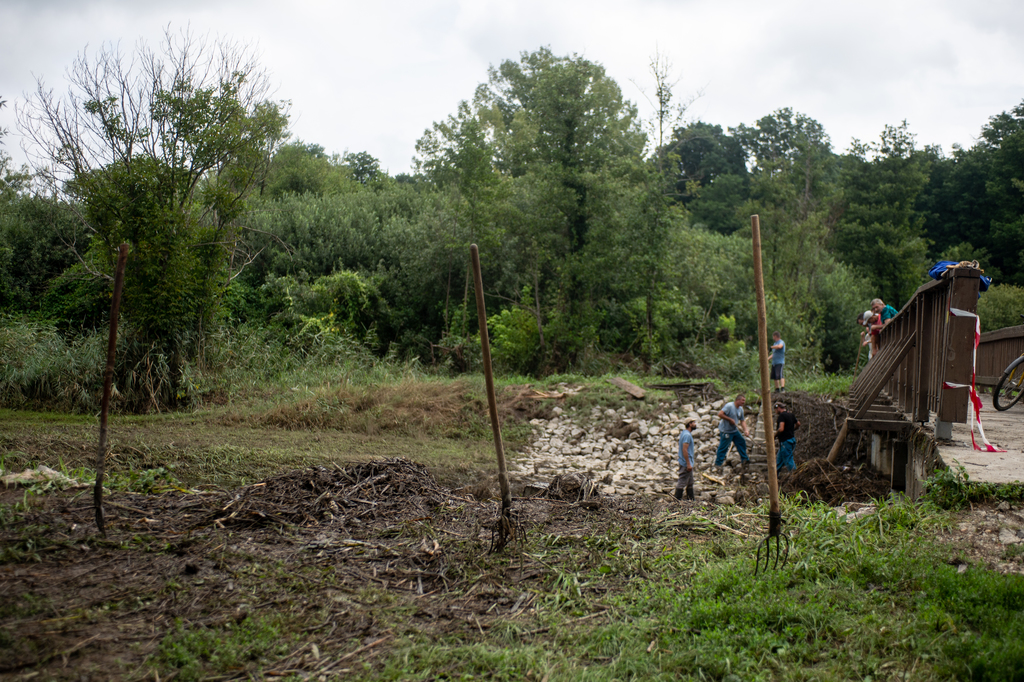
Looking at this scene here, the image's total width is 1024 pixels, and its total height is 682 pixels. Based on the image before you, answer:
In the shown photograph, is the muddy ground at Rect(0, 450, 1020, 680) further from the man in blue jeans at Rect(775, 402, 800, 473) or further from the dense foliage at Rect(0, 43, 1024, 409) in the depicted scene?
the dense foliage at Rect(0, 43, 1024, 409)

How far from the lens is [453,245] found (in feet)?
67.0

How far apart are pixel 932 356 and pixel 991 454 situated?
1.01 meters

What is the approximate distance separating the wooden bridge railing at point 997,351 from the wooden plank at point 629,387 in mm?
6246

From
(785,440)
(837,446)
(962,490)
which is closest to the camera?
(962,490)

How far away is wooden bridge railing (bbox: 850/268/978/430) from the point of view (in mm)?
5348

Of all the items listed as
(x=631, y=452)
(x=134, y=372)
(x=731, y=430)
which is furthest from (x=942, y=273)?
(x=134, y=372)

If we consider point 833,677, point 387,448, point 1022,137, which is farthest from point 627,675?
point 1022,137

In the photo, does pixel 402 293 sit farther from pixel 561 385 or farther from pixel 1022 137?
pixel 1022 137

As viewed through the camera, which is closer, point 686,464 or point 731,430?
point 686,464

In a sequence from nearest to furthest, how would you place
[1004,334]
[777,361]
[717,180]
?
[1004,334] → [777,361] → [717,180]

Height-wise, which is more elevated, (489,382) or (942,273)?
(942,273)

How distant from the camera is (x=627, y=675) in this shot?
10.6ft

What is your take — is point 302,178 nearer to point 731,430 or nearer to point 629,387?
point 629,387

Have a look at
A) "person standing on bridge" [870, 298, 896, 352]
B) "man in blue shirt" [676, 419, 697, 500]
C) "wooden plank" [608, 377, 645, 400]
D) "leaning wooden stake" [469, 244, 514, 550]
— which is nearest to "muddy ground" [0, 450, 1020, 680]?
"leaning wooden stake" [469, 244, 514, 550]
